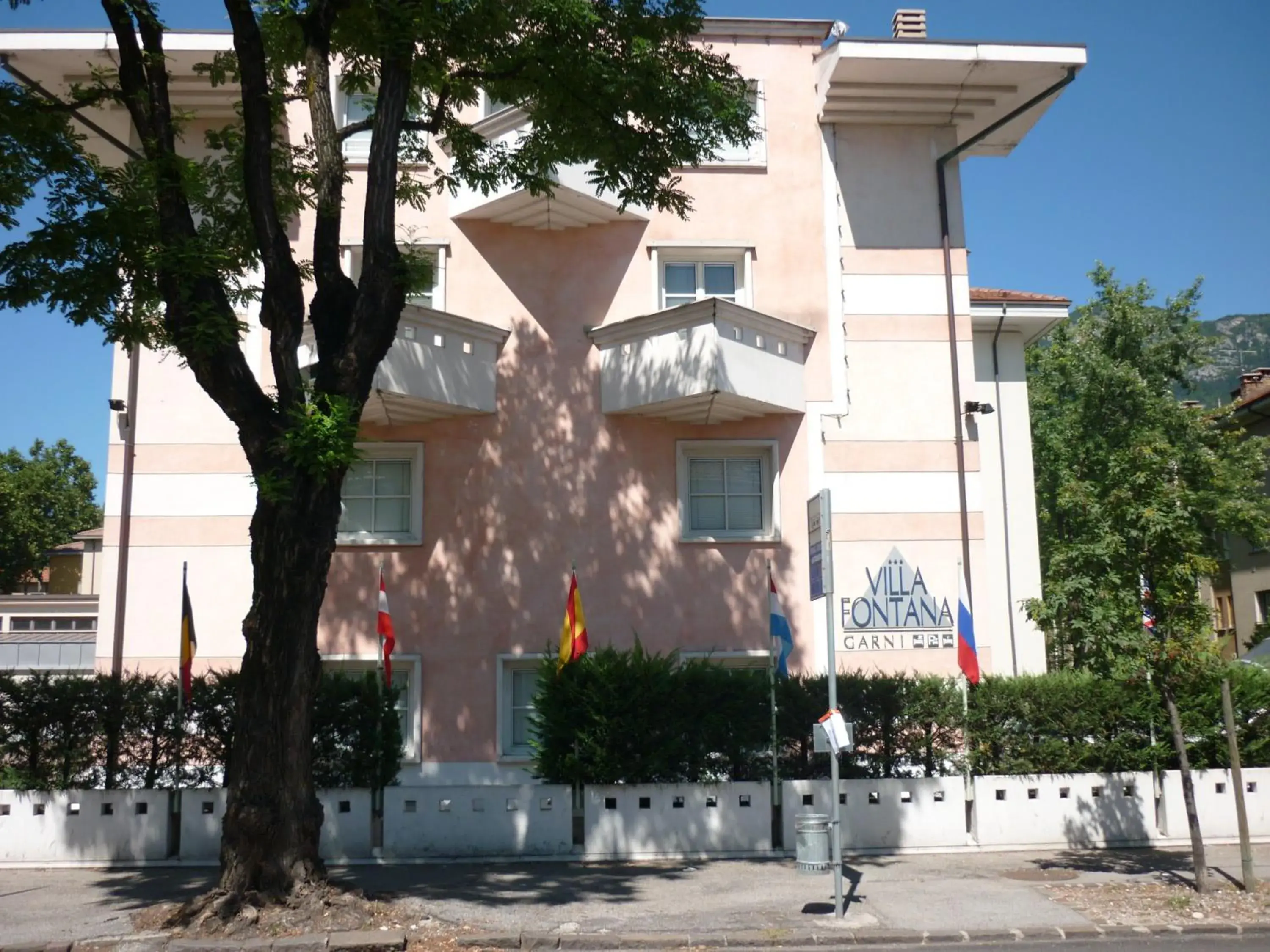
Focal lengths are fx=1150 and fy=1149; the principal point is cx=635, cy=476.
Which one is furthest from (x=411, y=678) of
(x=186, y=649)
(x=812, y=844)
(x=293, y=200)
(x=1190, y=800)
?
(x=1190, y=800)

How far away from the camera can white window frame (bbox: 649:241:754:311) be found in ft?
57.6

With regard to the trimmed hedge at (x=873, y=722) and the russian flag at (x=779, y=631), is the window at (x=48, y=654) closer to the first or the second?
the trimmed hedge at (x=873, y=722)

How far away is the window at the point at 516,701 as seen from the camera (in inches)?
646

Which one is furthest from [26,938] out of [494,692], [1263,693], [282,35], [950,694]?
[1263,693]

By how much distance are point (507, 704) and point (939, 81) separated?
11460mm

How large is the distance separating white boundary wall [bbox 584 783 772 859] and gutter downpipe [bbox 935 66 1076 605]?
5.42 meters

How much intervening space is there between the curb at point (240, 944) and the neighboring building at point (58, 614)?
83.6 feet

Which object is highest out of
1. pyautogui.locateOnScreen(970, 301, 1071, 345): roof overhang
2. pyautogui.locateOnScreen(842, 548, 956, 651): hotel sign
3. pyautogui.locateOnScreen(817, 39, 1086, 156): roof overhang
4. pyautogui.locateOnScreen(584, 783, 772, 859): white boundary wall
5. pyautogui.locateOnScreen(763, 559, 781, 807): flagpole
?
pyautogui.locateOnScreen(817, 39, 1086, 156): roof overhang

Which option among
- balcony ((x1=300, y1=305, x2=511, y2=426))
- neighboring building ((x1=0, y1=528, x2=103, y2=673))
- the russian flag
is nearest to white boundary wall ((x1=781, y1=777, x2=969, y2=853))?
the russian flag

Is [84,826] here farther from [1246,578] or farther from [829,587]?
[1246,578]

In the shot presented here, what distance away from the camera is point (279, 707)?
33.4ft

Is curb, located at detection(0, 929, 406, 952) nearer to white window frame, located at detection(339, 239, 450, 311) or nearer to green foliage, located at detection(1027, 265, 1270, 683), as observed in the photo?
green foliage, located at detection(1027, 265, 1270, 683)

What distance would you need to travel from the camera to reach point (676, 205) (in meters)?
13.4

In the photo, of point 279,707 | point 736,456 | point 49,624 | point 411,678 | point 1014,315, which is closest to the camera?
point 279,707
